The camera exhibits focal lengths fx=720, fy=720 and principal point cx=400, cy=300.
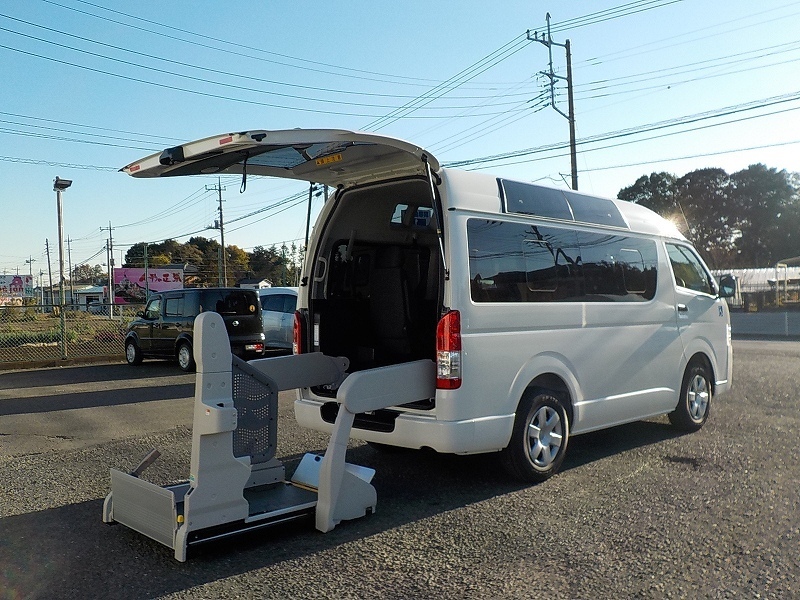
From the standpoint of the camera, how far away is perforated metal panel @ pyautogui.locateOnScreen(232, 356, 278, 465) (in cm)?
479

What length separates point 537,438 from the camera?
19.0 feet

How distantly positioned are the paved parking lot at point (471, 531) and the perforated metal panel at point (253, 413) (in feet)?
1.83

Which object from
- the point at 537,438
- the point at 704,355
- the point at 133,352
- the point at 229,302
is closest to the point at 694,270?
the point at 704,355

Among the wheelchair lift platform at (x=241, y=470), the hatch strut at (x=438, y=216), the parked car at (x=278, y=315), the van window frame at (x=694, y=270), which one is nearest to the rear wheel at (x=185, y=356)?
the parked car at (x=278, y=315)

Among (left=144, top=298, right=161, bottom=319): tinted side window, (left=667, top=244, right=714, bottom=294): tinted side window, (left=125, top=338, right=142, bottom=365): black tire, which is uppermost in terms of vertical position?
(left=667, top=244, right=714, bottom=294): tinted side window

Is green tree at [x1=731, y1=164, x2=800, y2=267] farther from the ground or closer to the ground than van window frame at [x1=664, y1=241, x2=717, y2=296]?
farther from the ground

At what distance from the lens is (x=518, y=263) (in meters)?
5.79

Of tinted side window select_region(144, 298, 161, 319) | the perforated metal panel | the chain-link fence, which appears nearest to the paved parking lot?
the perforated metal panel

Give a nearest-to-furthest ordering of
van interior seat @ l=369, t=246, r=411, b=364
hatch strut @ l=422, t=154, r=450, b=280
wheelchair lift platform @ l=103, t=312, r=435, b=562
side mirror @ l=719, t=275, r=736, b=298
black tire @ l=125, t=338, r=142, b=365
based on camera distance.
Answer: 1. wheelchair lift platform @ l=103, t=312, r=435, b=562
2. hatch strut @ l=422, t=154, r=450, b=280
3. van interior seat @ l=369, t=246, r=411, b=364
4. side mirror @ l=719, t=275, r=736, b=298
5. black tire @ l=125, t=338, r=142, b=365

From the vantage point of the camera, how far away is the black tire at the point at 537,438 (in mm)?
5641

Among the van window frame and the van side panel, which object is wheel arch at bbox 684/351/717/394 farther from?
the van window frame

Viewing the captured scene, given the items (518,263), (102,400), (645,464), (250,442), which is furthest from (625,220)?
(102,400)

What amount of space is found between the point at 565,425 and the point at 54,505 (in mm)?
4082

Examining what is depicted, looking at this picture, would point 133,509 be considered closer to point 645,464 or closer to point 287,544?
point 287,544
